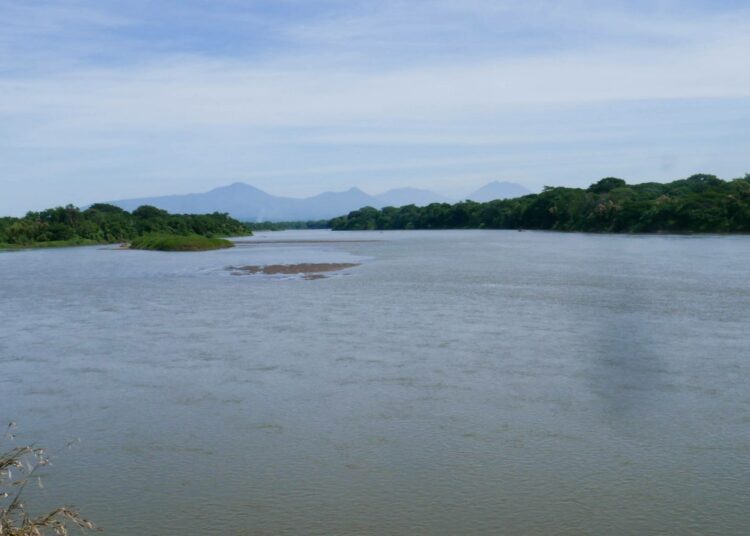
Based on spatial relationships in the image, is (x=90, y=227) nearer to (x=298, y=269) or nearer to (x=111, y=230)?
(x=111, y=230)

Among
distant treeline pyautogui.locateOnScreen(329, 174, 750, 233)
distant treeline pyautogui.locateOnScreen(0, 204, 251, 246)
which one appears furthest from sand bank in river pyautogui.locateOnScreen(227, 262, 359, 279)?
distant treeline pyautogui.locateOnScreen(0, 204, 251, 246)

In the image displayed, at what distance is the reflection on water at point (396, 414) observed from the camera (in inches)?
306

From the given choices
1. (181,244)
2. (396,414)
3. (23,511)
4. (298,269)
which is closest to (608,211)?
(181,244)

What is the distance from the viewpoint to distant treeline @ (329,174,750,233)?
8288cm

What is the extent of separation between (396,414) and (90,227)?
99.5 meters

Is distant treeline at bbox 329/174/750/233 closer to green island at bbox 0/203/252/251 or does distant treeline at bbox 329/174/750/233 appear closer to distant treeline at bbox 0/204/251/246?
green island at bbox 0/203/252/251

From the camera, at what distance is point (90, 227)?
10150cm

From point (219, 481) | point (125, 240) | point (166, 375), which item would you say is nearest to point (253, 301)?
point (166, 375)

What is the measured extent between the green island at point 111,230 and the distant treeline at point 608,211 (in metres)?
54.6

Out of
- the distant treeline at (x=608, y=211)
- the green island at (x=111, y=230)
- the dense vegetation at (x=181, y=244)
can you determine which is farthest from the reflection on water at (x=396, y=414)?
the distant treeline at (x=608, y=211)

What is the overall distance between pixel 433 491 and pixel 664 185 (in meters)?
127

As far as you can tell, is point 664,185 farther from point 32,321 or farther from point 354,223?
point 32,321

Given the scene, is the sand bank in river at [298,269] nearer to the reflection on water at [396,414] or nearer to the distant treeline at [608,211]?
the reflection on water at [396,414]

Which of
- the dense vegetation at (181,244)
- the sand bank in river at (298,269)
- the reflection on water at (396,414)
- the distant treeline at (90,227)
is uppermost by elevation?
the distant treeline at (90,227)
